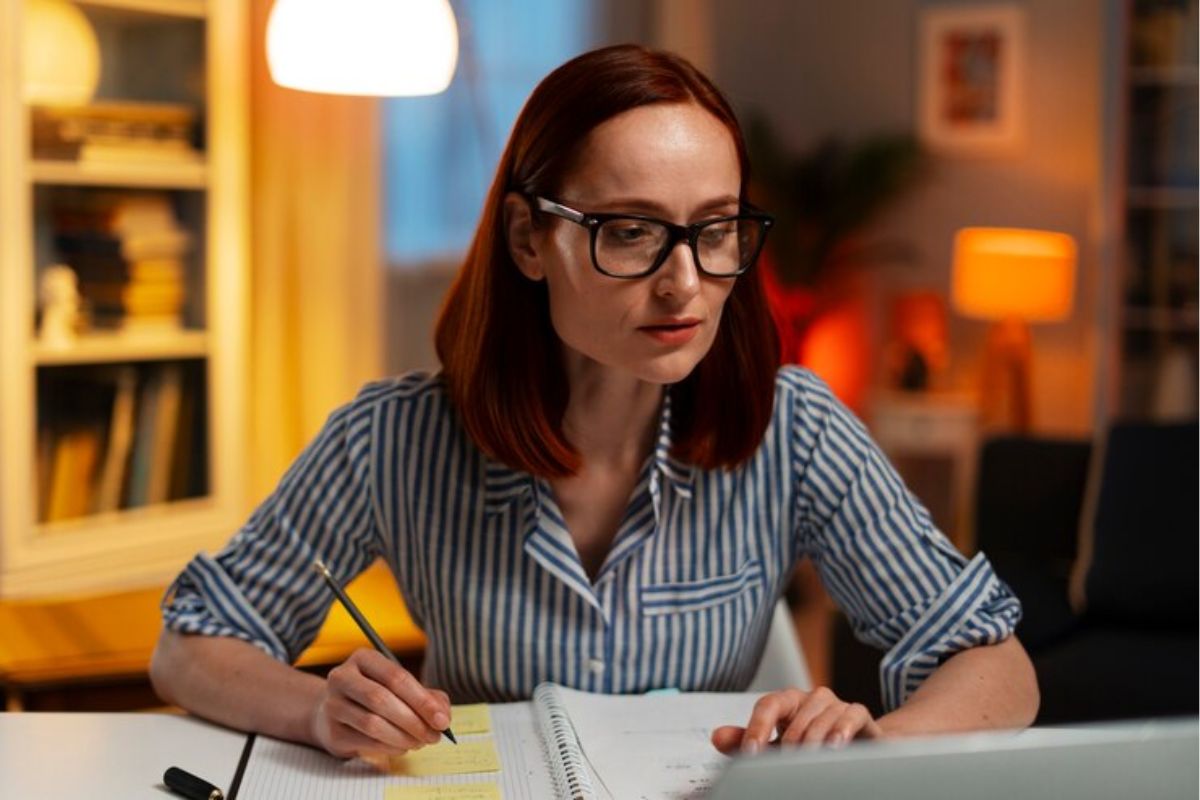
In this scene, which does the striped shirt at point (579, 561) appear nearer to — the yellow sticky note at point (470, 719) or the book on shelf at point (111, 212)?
the yellow sticky note at point (470, 719)

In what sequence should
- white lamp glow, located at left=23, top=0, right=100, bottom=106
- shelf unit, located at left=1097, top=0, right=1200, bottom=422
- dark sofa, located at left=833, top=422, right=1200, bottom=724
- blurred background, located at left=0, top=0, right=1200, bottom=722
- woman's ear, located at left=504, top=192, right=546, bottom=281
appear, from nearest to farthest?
1. woman's ear, located at left=504, top=192, right=546, bottom=281
2. dark sofa, located at left=833, top=422, right=1200, bottom=724
3. blurred background, located at left=0, top=0, right=1200, bottom=722
4. white lamp glow, located at left=23, top=0, right=100, bottom=106
5. shelf unit, located at left=1097, top=0, right=1200, bottom=422

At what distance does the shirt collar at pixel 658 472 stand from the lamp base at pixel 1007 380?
13.0 feet

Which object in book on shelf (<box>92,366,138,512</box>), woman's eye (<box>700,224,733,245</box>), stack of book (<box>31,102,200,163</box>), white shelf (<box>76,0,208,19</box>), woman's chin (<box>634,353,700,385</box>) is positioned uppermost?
white shelf (<box>76,0,208,19</box>)

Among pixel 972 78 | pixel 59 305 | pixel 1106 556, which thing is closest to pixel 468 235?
pixel 59 305

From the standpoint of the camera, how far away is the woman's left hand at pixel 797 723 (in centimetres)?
119

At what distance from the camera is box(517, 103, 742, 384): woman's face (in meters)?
1.34

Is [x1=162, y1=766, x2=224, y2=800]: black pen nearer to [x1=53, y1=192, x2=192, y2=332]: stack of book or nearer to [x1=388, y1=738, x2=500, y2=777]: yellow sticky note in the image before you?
[x1=388, y1=738, x2=500, y2=777]: yellow sticky note

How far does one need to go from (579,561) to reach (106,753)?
45 cm

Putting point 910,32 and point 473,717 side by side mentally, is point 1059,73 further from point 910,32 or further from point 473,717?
point 473,717

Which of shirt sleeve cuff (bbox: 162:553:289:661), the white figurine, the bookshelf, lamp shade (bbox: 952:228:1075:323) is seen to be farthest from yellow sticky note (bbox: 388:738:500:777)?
lamp shade (bbox: 952:228:1075:323)

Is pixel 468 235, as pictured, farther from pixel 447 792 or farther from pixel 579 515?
pixel 447 792

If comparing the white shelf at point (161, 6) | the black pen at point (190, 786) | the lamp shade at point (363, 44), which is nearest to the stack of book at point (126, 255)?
the white shelf at point (161, 6)

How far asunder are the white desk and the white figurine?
2.28 m

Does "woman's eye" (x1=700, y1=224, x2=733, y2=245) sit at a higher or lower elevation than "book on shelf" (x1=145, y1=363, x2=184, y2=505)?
higher
